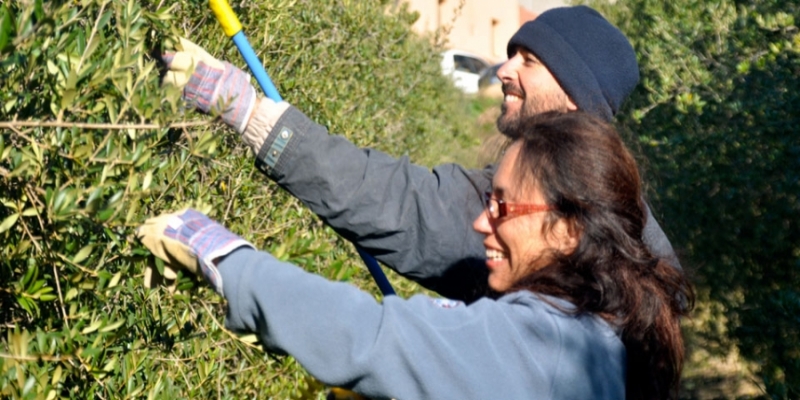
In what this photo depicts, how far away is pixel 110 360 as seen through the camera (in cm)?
221

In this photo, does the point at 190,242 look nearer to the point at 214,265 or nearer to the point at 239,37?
the point at 214,265

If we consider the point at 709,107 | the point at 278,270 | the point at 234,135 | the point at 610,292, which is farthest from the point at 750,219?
the point at 278,270

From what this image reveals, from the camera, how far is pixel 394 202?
3.05m

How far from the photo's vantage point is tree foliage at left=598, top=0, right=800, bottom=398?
5328 millimetres

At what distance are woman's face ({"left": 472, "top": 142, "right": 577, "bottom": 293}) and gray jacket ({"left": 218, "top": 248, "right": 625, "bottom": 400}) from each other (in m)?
0.17

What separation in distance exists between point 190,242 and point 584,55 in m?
1.72

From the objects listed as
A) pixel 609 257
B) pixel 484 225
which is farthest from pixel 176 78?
pixel 609 257

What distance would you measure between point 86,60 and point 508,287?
3.50 feet

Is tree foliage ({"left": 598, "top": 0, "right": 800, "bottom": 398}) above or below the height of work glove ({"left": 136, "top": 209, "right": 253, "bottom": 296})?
below

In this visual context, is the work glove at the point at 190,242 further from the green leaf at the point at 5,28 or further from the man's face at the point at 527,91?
the man's face at the point at 527,91

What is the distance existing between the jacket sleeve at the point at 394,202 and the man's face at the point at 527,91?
22 centimetres

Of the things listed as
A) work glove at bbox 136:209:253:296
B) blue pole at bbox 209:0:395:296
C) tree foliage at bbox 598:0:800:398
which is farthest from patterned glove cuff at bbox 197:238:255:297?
tree foliage at bbox 598:0:800:398

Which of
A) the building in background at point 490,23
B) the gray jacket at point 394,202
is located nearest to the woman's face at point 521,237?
the gray jacket at point 394,202

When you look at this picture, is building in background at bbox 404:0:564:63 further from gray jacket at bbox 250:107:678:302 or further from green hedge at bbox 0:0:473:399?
green hedge at bbox 0:0:473:399
